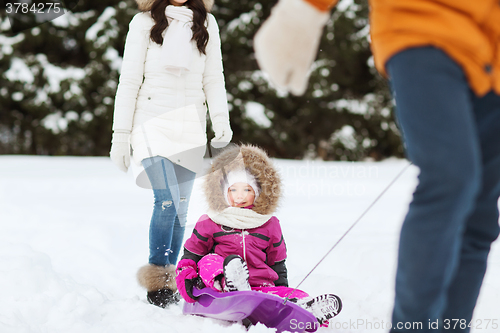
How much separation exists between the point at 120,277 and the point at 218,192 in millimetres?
825

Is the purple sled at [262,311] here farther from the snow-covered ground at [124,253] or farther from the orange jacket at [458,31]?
the orange jacket at [458,31]

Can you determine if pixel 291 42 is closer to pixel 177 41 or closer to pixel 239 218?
pixel 239 218

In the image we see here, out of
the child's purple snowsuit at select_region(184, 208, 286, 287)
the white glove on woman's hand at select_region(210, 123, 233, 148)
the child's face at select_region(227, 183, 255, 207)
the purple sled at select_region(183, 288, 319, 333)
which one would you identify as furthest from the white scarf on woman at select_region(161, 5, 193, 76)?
the purple sled at select_region(183, 288, 319, 333)

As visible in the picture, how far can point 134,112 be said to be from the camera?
223 centimetres

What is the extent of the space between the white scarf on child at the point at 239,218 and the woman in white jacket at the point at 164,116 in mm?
260

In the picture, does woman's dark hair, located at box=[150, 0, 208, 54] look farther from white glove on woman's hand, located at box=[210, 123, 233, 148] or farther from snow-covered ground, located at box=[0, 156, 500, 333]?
snow-covered ground, located at box=[0, 156, 500, 333]

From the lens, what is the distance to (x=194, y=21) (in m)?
2.28

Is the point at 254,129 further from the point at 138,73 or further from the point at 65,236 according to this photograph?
the point at 138,73

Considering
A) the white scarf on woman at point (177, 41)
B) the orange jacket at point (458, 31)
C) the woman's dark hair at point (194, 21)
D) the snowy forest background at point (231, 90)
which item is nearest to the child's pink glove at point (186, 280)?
the white scarf on woman at point (177, 41)

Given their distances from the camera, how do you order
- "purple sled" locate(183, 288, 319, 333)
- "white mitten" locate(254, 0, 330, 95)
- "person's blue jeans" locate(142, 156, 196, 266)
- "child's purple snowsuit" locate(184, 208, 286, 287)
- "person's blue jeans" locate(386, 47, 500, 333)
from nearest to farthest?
1. "person's blue jeans" locate(386, 47, 500, 333)
2. "white mitten" locate(254, 0, 330, 95)
3. "purple sled" locate(183, 288, 319, 333)
4. "child's purple snowsuit" locate(184, 208, 286, 287)
5. "person's blue jeans" locate(142, 156, 196, 266)

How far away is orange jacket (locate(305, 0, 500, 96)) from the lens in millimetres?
889

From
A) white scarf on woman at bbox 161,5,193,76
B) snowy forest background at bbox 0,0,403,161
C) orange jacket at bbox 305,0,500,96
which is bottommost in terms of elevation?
snowy forest background at bbox 0,0,403,161

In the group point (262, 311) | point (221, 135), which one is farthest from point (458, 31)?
point (221, 135)

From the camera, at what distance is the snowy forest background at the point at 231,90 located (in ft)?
30.4
